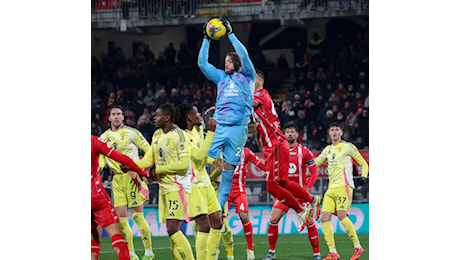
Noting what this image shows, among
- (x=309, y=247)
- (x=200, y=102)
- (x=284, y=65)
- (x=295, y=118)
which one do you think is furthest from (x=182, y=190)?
(x=284, y=65)

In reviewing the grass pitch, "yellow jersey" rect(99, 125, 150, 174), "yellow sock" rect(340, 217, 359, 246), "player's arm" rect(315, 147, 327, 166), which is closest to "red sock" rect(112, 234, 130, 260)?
"yellow jersey" rect(99, 125, 150, 174)

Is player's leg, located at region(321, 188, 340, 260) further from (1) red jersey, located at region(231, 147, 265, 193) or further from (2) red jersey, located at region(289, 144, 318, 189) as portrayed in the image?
(1) red jersey, located at region(231, 147, 265, 193)

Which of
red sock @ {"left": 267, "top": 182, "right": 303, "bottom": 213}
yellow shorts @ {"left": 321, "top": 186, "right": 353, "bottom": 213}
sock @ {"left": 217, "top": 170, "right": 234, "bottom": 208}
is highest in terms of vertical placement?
sock @ {"left": 217, "top": 170, "right": 234, "bottom": 208}

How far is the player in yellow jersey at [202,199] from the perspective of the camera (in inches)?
280

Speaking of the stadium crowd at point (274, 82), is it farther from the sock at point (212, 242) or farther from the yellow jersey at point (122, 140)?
the sock at point (212, 242)

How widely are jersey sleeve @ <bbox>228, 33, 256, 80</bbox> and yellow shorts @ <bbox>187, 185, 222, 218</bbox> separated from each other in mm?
1254

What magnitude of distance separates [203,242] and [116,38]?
61.6ft

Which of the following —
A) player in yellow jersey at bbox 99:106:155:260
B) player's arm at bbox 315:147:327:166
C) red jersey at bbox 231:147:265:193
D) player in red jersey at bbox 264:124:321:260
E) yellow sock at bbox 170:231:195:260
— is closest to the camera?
yellow sock at bbox 170:231:195:260

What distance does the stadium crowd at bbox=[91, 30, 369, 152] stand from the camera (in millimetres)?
20203

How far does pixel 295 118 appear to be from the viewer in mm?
20172

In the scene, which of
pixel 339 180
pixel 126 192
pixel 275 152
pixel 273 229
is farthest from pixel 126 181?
pixel 339 180

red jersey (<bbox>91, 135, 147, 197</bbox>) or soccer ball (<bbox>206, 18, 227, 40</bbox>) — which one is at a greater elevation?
soccer ball (<bbox>206, 18, 227, 40</bbox>)

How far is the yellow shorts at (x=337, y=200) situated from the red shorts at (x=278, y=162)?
180 centimetres

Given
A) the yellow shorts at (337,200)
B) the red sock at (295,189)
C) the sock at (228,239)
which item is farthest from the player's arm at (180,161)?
the yellow shorts at (337,200)
